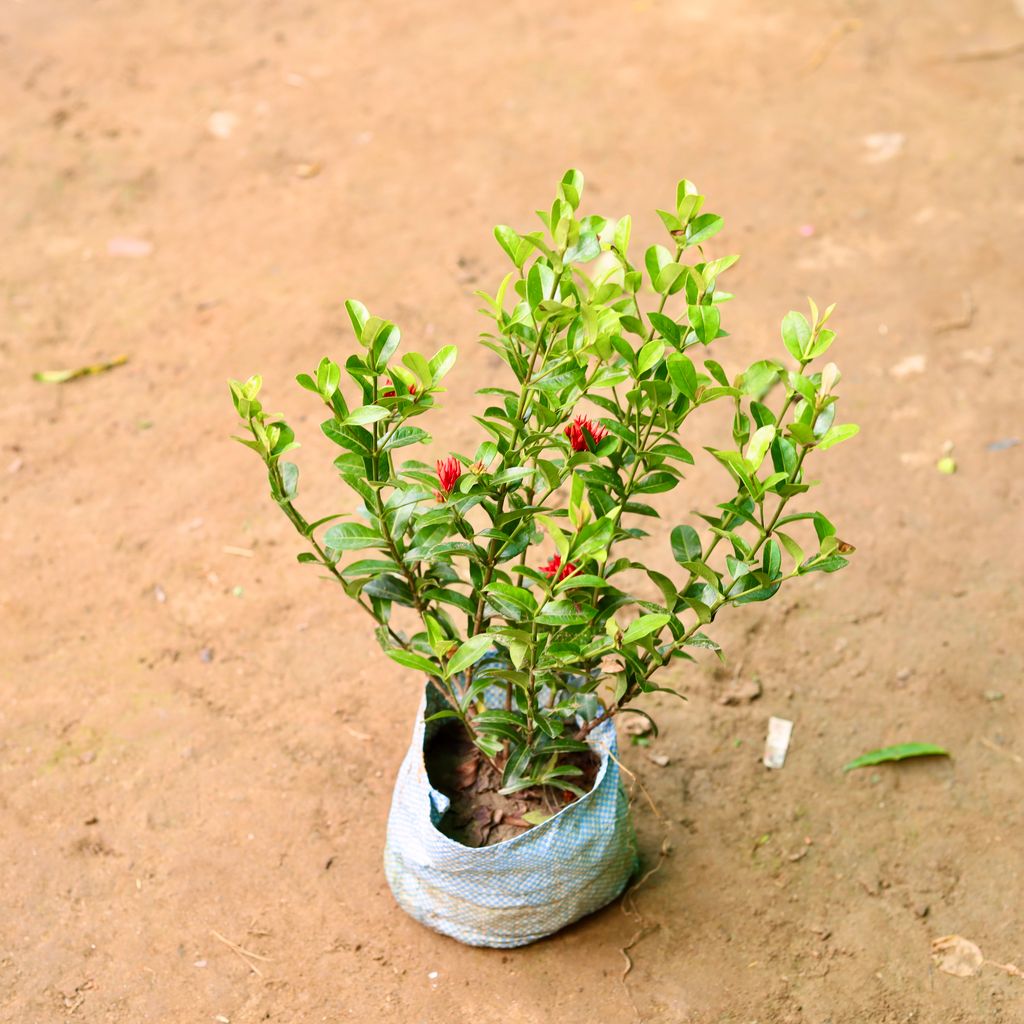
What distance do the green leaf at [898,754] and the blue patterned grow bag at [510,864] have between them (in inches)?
25.7

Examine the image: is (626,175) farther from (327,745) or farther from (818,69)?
(327,745)

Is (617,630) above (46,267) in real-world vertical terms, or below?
above

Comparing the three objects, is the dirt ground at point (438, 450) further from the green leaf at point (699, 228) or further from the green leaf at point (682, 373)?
the green leaf at point (699, 228)

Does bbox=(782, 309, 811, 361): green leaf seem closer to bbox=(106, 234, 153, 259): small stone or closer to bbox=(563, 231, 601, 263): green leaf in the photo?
bbox=(563, 231, 601, 263): green leaf

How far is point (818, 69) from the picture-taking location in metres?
5.08

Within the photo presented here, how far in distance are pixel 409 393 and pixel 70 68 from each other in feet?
13.2

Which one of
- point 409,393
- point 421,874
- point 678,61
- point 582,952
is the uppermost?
point 409,393

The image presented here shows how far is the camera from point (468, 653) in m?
1.93

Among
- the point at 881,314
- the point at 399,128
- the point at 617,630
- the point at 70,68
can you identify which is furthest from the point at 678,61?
the point at 617,630

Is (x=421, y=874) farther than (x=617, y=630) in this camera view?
Yes

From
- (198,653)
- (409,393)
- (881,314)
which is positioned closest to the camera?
(409,393)

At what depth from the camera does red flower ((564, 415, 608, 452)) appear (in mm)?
1876

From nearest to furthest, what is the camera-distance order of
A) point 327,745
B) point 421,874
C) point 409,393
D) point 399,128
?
point 409,393 → point 421,874 → point 327,745 → point 399,128

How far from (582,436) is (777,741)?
1155 mm
